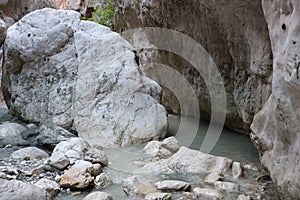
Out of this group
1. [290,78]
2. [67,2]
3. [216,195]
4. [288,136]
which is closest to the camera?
[290,78]

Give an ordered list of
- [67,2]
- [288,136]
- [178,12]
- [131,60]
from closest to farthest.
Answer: [288,136]
[131,60]
[178,12]
[67,2]

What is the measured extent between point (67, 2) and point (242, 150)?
15609 mm

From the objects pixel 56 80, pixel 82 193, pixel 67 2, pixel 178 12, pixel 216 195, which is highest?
pixel 67 2

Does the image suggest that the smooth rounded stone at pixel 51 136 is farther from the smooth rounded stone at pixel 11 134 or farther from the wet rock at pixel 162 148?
the wet rock at pixel 162 148

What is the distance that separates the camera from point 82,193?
12.2ft

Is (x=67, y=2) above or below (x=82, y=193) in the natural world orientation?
above

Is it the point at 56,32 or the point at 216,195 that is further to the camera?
the point at 56,32

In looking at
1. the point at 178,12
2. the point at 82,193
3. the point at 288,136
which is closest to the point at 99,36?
the point at 178,12

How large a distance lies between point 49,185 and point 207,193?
5.63ft

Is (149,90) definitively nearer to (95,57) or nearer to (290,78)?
(95,57)

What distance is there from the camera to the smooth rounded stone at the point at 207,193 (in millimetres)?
3664

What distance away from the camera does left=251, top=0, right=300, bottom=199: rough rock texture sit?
262 centimetres

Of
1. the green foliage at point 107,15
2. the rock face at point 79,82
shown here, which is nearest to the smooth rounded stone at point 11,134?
the rock face at point 79,82

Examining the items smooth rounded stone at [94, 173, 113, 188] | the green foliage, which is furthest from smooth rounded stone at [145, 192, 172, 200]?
the green foliage
